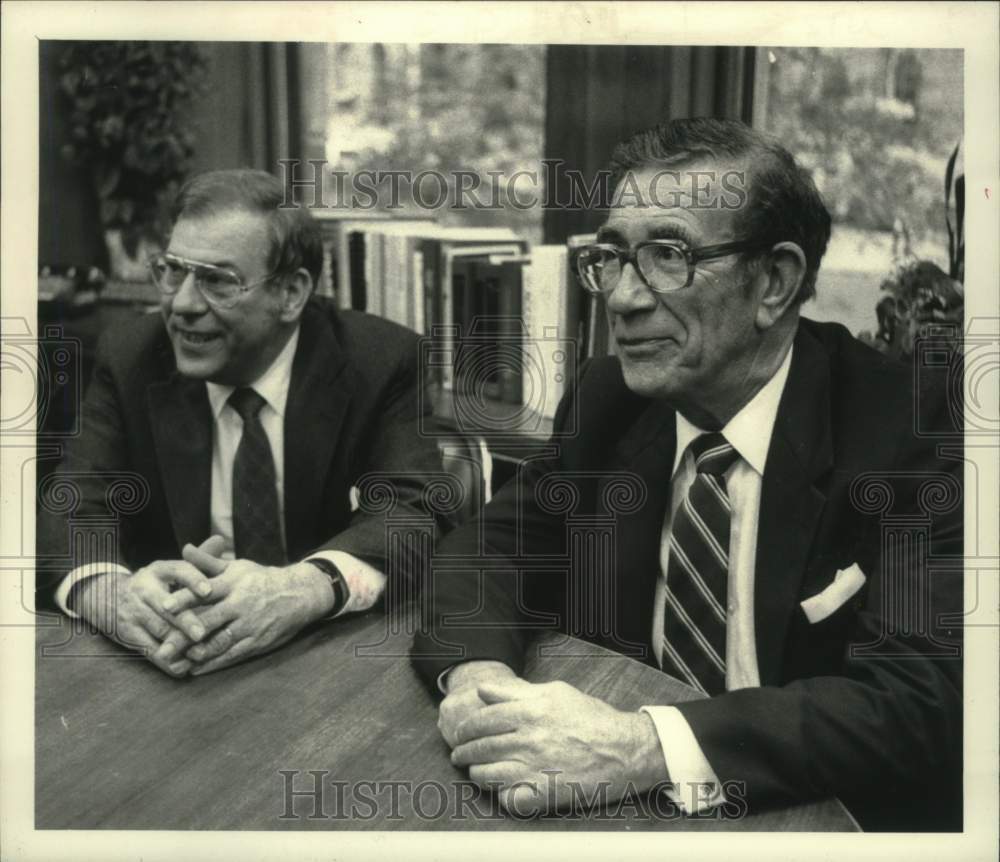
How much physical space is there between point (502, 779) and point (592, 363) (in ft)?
2.25

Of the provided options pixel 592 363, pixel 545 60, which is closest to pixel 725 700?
pixel 592 363

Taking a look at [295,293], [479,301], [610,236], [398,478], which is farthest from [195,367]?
[610,236]

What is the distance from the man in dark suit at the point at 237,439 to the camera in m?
1.80

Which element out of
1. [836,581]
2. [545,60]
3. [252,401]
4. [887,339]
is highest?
[545,60]

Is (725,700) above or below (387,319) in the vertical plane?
below

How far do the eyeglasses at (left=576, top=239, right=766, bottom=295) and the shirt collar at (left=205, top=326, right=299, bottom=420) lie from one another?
59 centimetres

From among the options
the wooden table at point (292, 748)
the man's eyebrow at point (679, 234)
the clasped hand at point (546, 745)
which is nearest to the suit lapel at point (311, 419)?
the wooden table at point (292, 748)

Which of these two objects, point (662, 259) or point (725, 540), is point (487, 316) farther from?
point (725, 540)

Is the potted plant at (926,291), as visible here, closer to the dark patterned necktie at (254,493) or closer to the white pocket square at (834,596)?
the white pocket square at (834,596)

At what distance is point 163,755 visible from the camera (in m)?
1.57

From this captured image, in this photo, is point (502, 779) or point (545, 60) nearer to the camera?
point (502, 779)

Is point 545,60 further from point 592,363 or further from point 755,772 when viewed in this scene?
point 755,772

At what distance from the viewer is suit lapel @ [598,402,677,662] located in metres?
1.74

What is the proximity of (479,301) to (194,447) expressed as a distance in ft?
1.91
